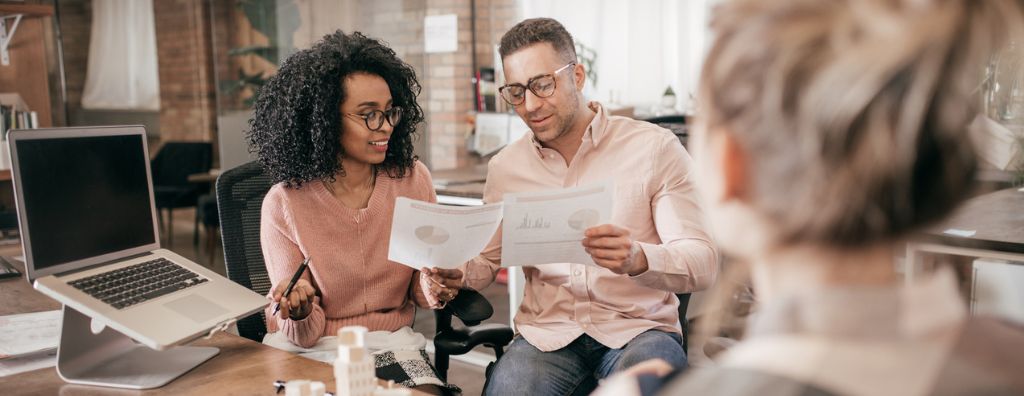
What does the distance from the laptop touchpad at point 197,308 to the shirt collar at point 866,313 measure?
1117mm

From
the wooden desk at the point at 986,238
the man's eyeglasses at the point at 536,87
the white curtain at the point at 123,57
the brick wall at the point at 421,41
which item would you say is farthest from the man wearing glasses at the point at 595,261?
the white curtain at the point at 123,57

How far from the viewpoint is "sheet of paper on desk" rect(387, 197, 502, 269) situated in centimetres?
165

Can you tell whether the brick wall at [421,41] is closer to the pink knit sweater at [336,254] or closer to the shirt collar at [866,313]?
the pink knit sweater at [336,254]

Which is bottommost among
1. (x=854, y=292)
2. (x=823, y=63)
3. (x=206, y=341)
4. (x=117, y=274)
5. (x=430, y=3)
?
(x=206, y=341)

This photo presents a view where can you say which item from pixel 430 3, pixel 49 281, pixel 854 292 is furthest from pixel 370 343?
pixel 430 3

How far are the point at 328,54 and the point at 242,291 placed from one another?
67cm

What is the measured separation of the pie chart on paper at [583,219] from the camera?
165cm

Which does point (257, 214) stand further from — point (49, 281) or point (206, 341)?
point (49, 281)

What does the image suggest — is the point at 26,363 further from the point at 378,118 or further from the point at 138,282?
the point at 378,118

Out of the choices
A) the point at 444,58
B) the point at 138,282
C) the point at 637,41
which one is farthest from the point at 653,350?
the point at 444,58

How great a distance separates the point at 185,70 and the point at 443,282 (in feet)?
19.9

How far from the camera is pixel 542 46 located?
2066mm

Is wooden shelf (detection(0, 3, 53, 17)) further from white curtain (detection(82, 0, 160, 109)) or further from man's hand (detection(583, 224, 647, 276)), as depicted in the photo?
white curtain (detection(82, 0, 160, 109))

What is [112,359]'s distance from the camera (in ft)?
4.95
